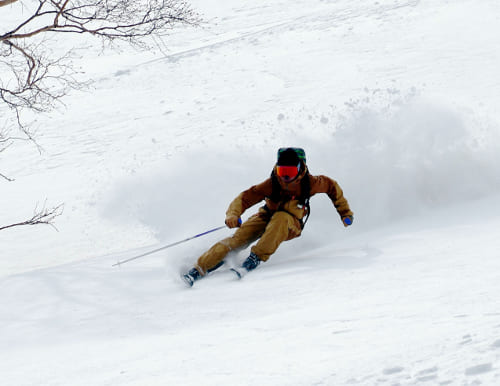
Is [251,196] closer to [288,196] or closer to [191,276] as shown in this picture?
[288,196]

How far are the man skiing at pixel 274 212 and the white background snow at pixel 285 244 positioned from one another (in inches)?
9.7

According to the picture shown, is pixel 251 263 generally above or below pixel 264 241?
below

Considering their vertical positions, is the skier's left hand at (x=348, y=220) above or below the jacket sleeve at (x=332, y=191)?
below

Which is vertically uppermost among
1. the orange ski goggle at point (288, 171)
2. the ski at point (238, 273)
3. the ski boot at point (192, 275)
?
the orange ski goggle at point (288, 171)

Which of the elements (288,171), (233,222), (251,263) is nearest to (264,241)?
(251,263)

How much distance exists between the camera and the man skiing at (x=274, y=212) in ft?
16.6

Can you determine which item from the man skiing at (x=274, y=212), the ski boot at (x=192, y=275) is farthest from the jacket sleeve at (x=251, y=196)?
the ski boot at (x=192, y=275)

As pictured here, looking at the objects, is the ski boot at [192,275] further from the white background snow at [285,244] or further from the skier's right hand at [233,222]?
the skier's right hand at [233,222]

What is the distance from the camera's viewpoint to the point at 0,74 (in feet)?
59.8

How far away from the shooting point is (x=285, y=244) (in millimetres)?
5898

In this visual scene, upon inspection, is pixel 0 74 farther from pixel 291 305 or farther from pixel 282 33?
pixel 291 305

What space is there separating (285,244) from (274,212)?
2.21ft

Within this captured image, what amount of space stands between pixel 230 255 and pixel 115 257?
2.12m

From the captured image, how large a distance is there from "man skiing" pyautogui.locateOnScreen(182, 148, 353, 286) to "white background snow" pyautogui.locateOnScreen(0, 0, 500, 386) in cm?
25
